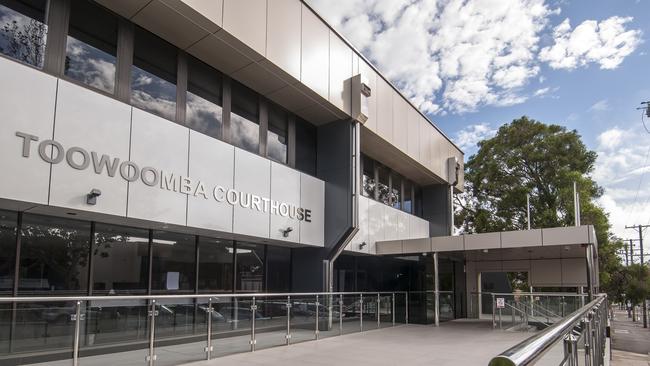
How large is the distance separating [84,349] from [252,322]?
3461mm

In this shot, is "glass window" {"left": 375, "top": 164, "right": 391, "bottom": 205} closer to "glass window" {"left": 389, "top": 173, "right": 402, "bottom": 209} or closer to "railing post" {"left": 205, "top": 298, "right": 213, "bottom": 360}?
"glass window" {"left": 389, "top": 173, "right": 402, "bottom": 209}

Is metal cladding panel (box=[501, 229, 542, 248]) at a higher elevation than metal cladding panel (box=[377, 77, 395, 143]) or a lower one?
lower

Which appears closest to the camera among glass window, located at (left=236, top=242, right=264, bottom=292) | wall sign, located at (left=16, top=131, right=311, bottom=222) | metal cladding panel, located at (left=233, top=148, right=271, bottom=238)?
wall sign, located at (left=16, top=131, right=311, bottom=222)

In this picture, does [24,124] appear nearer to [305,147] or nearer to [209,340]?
[209,340]

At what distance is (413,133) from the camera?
19562mm

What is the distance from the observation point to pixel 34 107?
761 cm

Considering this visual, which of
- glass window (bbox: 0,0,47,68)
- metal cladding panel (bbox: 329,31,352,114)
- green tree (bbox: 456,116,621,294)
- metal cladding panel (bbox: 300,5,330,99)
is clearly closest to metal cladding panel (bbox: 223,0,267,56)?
metal cladding panel (bbox: 300,5,330,99)

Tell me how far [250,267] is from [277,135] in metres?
3.76

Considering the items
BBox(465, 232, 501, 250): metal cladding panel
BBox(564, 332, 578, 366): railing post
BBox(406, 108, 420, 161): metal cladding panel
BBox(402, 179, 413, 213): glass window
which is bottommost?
BBox(564, 332, 578, 366): railing post

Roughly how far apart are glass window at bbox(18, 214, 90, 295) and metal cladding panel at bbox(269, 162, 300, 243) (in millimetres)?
4736

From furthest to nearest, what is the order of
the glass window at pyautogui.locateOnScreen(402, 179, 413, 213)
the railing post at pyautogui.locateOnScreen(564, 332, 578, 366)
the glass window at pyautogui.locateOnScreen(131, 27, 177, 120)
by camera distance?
the glass window at pyautogui.locateOnScreen(402, 179, 413, 213) → the glass window at pyautogui.locateOnScreen(131, 27, 177, 120) → the railing post at pyautogui.locateOnScreen(564, 332, 578, 366)

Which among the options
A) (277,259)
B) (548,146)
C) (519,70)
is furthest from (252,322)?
(548,146)

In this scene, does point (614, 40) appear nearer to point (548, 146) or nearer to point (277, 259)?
point (548, 146)

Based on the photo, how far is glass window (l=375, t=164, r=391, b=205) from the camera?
1917 centimetres
